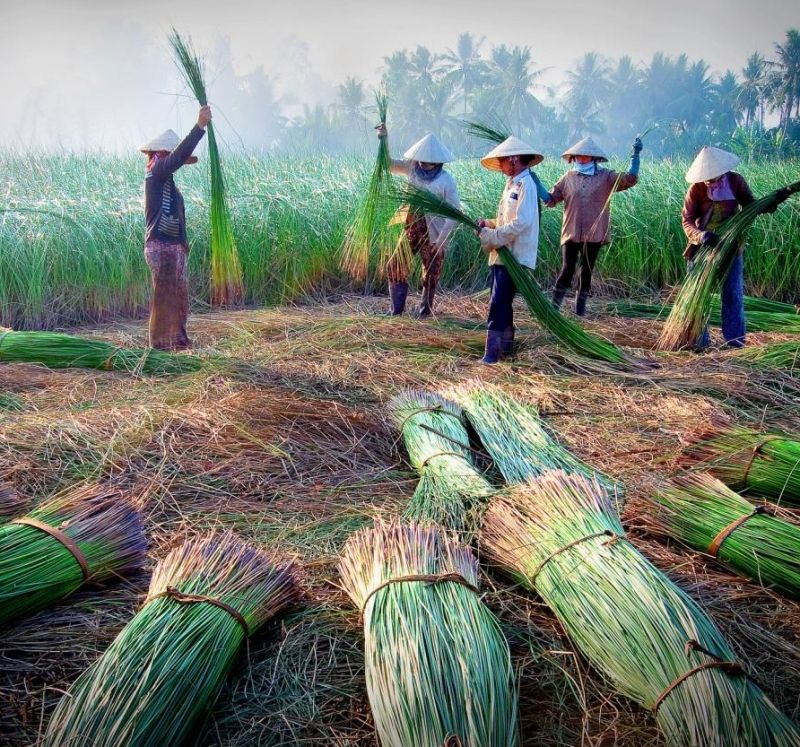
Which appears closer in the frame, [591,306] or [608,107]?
[591,306]

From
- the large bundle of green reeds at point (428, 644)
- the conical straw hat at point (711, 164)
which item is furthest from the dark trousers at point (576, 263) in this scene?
the large bundle of green reeds at point (428, 644)

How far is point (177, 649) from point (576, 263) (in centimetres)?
568

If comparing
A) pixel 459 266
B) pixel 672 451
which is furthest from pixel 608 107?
pixel 672 451

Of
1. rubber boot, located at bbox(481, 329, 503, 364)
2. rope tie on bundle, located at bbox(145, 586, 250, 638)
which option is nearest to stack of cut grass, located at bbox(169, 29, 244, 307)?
rubber boot, located at bbox(481, 329, 503, 364)

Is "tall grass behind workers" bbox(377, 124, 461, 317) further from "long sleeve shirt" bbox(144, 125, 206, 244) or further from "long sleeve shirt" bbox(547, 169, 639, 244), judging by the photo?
"long sleeve shirt" bbox(144, 125, 206, 244)

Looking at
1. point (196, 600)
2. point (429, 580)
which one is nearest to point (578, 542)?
point (429, 580)

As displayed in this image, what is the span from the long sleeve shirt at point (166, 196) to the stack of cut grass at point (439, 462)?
2.59 metres

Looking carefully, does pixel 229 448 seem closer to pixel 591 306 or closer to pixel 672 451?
pixel 672 451

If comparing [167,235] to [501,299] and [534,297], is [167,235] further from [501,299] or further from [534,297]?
[534,297]

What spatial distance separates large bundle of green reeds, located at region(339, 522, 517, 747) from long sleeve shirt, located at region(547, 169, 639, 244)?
15.7ft

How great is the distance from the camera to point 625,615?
1.99 m

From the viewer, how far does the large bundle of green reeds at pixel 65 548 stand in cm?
221

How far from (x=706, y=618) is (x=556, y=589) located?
414 millimetres

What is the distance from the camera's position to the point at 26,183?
941 cm
